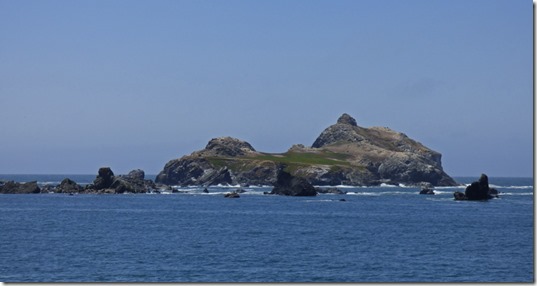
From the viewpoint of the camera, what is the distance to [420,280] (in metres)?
61.8

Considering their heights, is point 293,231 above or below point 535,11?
below

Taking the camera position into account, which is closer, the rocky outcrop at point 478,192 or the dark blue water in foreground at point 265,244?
the dark blue water in foreground at point 265,244

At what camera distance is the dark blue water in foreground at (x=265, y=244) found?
64562mm

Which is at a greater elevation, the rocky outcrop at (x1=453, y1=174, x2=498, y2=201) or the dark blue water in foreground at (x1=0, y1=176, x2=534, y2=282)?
the rocky outcrop at (x1=453, y1=174, x2=498, y2=201)

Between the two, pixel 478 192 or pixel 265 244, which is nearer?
pixel 265 244

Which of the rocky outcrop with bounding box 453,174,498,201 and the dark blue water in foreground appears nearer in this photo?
the dark blue water in foreground

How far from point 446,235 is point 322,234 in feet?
47.1

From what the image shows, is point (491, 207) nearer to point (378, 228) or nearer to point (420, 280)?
point (378, 228)

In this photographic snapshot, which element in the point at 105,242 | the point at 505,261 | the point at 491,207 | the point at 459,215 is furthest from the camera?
the point at 491,207

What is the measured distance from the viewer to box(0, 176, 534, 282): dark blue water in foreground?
212 ft

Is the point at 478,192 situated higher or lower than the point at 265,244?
higher

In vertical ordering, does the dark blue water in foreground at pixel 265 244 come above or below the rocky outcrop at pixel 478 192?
below

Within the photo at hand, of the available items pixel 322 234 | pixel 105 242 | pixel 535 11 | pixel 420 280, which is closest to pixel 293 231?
pixel 322 234

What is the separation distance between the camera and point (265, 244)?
8475 centimetres
